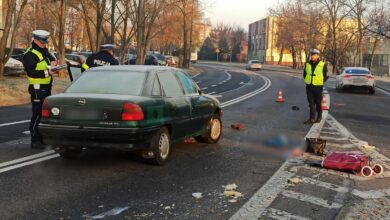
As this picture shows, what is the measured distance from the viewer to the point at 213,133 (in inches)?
358

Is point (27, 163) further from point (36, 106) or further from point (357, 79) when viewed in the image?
point (357, 79)

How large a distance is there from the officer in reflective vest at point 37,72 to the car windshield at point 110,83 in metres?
0.93

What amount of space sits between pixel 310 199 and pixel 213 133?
364cm

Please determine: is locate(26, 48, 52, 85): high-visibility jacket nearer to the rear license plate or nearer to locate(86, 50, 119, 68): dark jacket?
locate(86, 50, 119, 68): dark jacket

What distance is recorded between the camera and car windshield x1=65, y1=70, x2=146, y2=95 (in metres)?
7.12

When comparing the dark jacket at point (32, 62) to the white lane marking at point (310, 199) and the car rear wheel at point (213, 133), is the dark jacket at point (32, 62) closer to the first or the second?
the car rear wheel at point (213, 133)

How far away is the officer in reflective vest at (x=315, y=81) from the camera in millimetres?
12695

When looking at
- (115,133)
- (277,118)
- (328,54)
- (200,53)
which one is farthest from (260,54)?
(115,133)

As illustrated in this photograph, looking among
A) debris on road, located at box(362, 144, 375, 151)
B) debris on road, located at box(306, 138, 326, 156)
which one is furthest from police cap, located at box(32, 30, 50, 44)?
debris on road, located at box(362, 144, 375, 151)

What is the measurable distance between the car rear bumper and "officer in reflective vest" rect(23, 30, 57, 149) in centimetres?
154

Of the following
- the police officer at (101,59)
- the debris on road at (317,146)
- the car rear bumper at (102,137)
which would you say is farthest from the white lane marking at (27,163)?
the debris on road at (317,146)

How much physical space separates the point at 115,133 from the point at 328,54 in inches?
2450

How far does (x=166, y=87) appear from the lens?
24.9 feet

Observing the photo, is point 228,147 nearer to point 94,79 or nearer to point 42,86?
point 94,79
